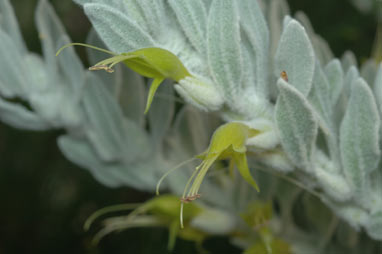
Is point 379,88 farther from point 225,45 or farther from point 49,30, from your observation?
point 49,30

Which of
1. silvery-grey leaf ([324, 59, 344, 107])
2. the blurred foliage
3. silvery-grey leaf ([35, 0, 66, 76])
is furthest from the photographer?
the blurred foliage

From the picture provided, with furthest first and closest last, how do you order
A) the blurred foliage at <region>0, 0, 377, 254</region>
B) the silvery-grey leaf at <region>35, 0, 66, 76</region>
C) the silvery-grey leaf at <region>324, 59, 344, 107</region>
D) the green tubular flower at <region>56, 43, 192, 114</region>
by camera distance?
the blurred foliage at <region>0, 0, 377, 254</region> < the silvery-grey leaf at <region>35, 0, 66, 76</region> < the silvery-grey leaf at <region>324, 59, 344, 107</region> < the green tubular flower at <region>56, 43, 192, 114</region>

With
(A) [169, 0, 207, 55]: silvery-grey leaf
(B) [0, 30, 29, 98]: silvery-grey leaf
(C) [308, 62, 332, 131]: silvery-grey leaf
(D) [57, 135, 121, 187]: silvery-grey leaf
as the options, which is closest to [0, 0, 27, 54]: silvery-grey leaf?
(B) [0, 30, 29, 98]: silvery-grey leaf

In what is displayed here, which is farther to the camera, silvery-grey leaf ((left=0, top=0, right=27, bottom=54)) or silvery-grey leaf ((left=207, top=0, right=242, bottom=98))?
silvery-grey leaf ((left=0, top=0, right=27, bottom=54))

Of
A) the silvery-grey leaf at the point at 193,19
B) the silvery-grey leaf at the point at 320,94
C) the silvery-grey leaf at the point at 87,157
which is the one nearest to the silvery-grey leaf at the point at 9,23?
the silvery-grey leaf at the point at 87,157

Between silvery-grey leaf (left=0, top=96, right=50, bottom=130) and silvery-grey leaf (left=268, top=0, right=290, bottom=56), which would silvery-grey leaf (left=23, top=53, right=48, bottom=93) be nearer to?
silvery-grey leaf (left=0, top=96, right=50, bottom=130)

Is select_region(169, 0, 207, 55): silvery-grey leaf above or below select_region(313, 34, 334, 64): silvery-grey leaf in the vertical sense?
above

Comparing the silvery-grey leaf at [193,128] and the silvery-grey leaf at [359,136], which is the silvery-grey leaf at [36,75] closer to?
the silvery-grey leaf at [193,128]
